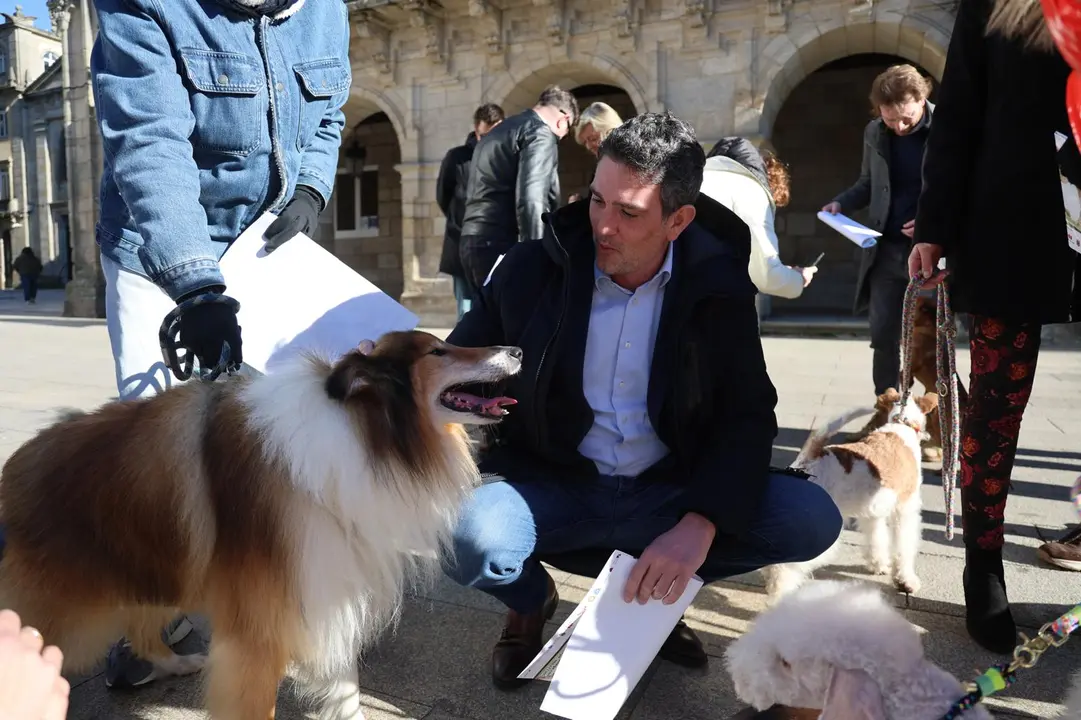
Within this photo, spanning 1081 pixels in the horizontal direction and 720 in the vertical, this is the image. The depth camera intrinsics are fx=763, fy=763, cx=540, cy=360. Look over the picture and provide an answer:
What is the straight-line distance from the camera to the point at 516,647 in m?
2.65

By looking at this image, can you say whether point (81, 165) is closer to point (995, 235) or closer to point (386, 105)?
point (386, 105)

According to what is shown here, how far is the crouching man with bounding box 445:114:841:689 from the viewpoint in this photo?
242cm

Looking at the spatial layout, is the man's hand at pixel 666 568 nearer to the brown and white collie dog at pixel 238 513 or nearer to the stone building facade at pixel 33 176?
the brown and white collie dog at pixel 238 513

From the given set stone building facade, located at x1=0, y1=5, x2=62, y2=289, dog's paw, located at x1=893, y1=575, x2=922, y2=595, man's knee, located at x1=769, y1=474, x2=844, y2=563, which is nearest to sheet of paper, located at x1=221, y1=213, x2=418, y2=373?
man's knee, located at x1=769, y1=474, x2=844, y2=563

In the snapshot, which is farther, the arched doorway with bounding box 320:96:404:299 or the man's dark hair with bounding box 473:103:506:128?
the arched doorway with bounding box 320:96:404:299

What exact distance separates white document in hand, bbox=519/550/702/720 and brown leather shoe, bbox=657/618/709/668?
0.53 m

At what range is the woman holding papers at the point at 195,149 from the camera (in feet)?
7.16

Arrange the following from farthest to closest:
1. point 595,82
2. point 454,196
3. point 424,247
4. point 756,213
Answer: point 424,247, point 595,82, point 454,196, point 756,213

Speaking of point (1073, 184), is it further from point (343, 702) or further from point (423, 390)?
point (343, 702)

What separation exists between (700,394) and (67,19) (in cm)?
2022

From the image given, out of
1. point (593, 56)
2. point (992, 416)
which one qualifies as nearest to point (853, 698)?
point (992, 416)

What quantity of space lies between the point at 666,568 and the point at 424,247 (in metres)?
13.4

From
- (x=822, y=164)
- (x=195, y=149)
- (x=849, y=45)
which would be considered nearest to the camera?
(x=195, y=149)

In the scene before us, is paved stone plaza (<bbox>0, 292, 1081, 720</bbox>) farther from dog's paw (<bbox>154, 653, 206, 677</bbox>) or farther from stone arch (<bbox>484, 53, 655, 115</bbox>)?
stone arch (<bbox>484, 53, 655, 115</bbox>)
